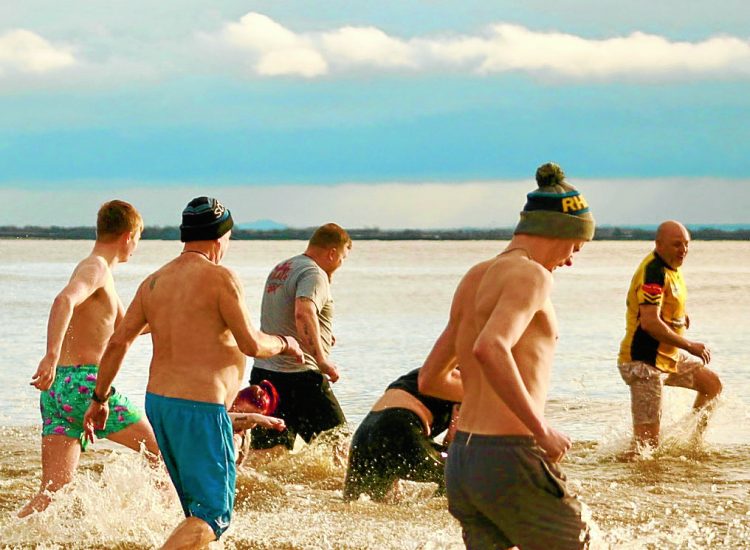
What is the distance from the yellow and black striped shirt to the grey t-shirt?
2491mm

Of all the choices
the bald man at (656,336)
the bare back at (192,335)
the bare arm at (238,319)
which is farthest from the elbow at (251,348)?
the bald man at (656,336)

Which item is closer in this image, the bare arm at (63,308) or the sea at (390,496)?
the bare arm at (63,308)

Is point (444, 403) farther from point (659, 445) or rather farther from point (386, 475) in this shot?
point (659, 445)

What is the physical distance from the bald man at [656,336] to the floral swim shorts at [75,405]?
172 inches

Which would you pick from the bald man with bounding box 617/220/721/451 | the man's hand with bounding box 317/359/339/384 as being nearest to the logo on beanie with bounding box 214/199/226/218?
the man's hand with bounding box 317/359/339/384

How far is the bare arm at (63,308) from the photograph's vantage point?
6.49m

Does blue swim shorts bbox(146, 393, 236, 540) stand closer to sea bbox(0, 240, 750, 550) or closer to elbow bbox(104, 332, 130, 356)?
elbow bbox(104, 332, 130, 356)

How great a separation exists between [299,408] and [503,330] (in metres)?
4.92

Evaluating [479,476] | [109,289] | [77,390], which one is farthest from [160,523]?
[479,476]

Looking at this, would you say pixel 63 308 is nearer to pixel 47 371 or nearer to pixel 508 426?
pixel 47 371

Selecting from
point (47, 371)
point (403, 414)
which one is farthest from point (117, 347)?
point (403, 414)

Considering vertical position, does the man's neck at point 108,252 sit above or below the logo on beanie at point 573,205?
below

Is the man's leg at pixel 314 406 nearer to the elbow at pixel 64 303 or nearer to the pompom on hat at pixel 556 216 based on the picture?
the elbow at pixel 64 303

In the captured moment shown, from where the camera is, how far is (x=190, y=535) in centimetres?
536
